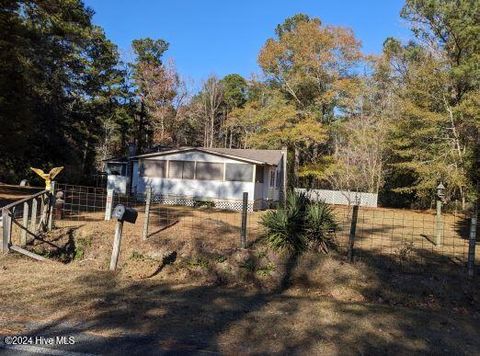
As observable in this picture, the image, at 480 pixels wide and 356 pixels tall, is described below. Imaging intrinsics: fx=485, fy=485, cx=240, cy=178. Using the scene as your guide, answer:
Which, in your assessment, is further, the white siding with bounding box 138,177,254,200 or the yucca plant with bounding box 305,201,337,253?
the white siding with bounding box 138,177,254,200

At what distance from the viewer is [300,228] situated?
9.39 meters

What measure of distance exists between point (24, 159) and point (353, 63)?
26.8m

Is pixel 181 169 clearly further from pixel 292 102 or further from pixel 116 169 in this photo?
pixel 292 102

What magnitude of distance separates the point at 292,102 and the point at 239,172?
63.2ft

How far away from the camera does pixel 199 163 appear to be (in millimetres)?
24297

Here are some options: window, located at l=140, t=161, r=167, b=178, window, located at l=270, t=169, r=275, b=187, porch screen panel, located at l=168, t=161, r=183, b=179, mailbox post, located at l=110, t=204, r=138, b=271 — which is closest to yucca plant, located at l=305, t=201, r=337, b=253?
mailbox post, located at l=110, t=204, r=138, b=271

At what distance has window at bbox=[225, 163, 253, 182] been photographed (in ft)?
77.7

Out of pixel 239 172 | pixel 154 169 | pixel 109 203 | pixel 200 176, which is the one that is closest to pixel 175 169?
pixel 154 169

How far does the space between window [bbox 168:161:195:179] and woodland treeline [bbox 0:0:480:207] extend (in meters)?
6.86

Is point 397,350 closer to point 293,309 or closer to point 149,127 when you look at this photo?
point 293,309

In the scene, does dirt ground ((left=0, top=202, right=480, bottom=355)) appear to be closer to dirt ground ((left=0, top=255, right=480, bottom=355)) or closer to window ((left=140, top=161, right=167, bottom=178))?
dirt ground ((left=0, top=255, right=480, bottom=355))

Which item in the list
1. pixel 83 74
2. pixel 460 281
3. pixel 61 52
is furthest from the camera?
pixel 83 74

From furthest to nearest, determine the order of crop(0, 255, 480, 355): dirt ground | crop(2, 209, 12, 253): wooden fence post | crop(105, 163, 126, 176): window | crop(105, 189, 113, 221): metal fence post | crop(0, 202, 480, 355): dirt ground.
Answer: crop(105, 163, 126, 176): window, crop(105, 189, 113, 221): metal fence post, crop(2, 209, 12, 253): wooden fence post, crop(0, 202, 480, 355): dirt ground, crop(0, 255, 480, 355): dirt ground

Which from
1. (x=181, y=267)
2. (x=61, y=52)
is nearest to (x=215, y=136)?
(x=61, y=52)
